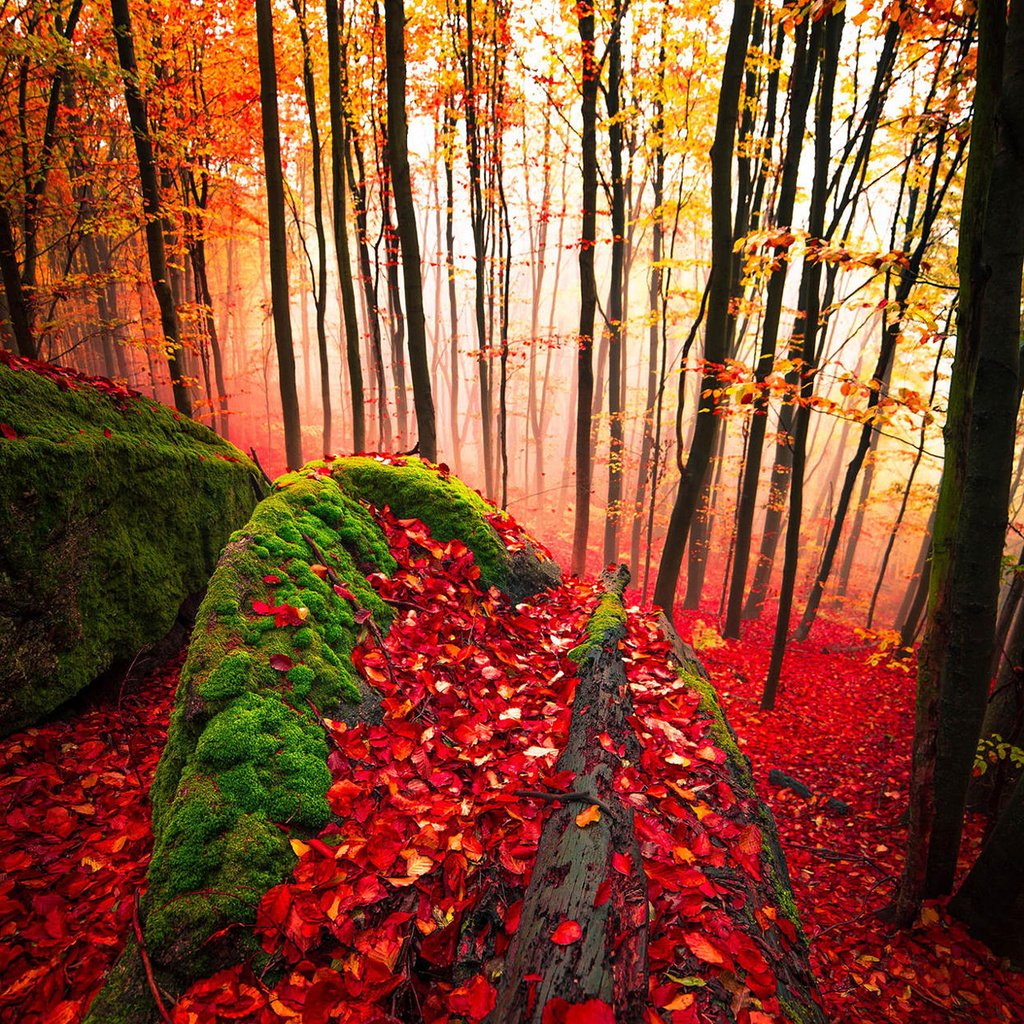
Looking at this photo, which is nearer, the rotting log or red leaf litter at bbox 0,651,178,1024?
the rotting log

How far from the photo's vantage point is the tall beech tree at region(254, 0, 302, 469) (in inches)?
303

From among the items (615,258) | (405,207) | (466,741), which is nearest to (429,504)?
(466,741)

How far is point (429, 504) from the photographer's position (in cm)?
440

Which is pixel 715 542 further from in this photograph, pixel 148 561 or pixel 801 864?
pixel 148 561

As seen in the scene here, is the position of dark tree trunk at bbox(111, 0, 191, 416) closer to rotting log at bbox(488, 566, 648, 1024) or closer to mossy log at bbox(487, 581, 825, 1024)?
mossy log at bbox(487, 581, 825, 1024)

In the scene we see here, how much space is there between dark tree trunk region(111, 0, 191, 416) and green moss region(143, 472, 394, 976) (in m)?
5.08

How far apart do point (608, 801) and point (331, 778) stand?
116 cm

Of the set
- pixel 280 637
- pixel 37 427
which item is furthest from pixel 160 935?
pixel 37 427

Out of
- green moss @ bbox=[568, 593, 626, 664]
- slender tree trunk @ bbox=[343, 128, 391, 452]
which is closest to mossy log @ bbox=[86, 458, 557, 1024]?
green moss @ bbox=[568, 593, 626, 664]

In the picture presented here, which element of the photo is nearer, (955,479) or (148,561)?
(955,479)

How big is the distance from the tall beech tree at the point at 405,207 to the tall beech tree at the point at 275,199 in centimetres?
204

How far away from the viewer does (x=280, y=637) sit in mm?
2533

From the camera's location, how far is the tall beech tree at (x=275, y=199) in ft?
25.2

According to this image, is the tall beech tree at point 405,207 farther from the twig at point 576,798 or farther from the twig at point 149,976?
the twig at point 149,976
